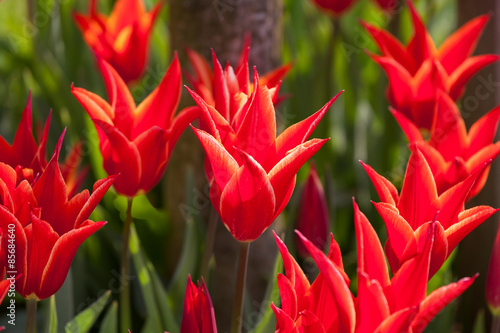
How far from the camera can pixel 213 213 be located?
719 mm

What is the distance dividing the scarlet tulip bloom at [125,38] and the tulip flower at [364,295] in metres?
0.60

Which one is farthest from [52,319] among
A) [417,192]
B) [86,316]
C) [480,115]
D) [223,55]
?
[480,115]

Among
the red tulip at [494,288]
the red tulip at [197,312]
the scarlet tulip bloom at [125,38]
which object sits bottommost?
the red tulip at [494,288]

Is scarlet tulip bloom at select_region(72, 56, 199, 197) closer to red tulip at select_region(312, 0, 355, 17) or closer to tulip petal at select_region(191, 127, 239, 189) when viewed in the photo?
tulip petal at select_region(191, 127, 239, 189)

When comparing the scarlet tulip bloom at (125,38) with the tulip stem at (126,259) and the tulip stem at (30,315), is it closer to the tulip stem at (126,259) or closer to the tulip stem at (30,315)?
the tulip stem at (126,259)

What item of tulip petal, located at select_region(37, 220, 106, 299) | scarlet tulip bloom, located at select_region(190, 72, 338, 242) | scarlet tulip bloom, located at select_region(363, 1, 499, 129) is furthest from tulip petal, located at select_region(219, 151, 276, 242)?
scarlet tulip bloom, located at select_region(363, 1, 499, 129)

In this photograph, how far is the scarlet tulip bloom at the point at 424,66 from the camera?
0.76 m

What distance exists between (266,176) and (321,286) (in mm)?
93

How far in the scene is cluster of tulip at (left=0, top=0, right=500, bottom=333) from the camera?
42 centimetres

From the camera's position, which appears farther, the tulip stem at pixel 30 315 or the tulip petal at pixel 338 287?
the tulip stem at pixel 30 315

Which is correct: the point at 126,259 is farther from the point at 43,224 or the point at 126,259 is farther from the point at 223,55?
the point at 223,55

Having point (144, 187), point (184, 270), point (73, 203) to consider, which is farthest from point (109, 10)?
point (73, 203)

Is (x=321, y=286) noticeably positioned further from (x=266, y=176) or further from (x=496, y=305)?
(x=496, y=305)

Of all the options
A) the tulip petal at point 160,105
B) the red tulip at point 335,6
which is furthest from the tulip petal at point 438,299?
the red tulip at point 335,6
